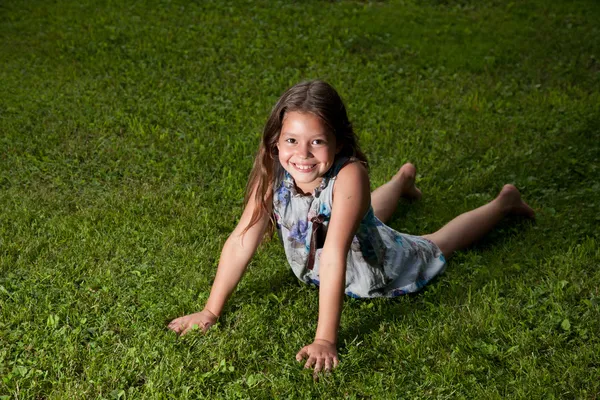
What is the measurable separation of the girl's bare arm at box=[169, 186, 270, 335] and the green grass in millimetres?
112

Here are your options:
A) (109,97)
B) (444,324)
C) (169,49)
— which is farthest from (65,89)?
(444,324)

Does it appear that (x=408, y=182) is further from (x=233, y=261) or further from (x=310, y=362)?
(x=310, y=362)

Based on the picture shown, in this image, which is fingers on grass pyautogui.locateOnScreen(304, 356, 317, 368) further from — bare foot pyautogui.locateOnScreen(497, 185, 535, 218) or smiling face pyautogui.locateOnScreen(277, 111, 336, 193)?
bare foot pyautogui.locateOnScreen(497, 185, 535, 218)

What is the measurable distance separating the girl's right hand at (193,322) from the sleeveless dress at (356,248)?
546mm

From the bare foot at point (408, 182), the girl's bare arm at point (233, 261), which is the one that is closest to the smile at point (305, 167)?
the girl's bare arm at point (233, 261)

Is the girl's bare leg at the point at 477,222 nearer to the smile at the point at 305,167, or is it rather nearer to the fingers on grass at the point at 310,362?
the smile at the point at 305,167

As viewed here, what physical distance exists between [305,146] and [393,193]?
166 centimetres

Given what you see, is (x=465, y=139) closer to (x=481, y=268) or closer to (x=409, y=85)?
(x=409, y=85)

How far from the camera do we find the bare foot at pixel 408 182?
207 inches

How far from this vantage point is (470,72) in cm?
805

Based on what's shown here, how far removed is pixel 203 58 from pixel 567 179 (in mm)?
3994

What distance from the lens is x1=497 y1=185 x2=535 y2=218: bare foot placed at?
16.4 ft

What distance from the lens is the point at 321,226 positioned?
3.88m

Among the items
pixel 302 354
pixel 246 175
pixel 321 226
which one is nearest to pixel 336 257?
pixel 321 226
